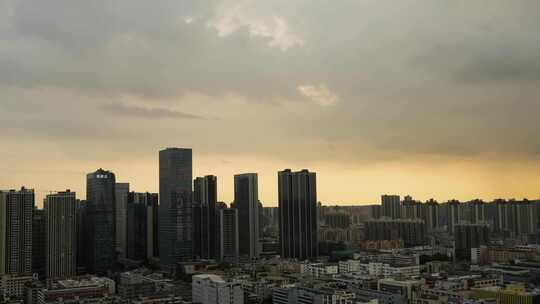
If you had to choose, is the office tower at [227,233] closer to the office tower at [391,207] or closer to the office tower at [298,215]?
the office tower at [298,215]

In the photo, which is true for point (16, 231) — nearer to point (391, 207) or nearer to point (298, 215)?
point (298, 215)

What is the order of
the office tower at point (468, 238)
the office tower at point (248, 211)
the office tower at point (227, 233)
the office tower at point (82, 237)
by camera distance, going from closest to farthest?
1. the office tower at point (82, 237)
2. the office tower at point (468, 238)
3. the office tower at point (227, 233)
4. the office tower at point (248, 211)

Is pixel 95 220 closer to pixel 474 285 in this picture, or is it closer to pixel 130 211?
pixel 130 211

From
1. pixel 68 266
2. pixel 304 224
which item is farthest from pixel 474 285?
pixel 68 266

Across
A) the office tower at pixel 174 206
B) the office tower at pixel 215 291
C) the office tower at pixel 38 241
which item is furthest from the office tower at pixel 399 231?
the office tower at pixel 215 291

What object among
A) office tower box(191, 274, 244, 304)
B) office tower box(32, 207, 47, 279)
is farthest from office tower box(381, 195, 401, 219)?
office tower box(191, 274, 244, 304)

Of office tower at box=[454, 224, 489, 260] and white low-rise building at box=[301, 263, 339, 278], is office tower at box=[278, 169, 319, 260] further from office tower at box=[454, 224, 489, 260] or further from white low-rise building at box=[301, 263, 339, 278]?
office tower at box=[454, 224, 489, 260]
